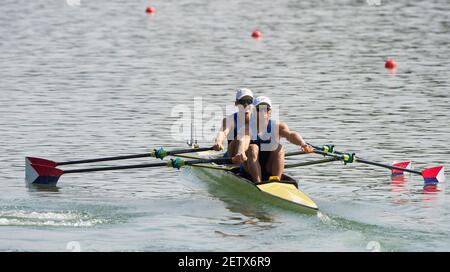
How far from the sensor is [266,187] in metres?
18.7

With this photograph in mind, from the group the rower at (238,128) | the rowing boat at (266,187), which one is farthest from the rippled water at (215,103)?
the rower at (238,128)

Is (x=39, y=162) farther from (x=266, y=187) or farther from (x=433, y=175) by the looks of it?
(x=433, y=175)

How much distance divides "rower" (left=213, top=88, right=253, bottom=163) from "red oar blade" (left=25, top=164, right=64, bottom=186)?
12.3 feet

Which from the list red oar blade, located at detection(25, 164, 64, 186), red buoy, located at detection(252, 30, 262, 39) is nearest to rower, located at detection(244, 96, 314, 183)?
red oar blade, located at detection(25, 164, 64, 186)

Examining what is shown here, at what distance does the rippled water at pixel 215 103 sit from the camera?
17266 millimetres

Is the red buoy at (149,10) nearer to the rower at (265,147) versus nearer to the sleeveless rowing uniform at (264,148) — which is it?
the rower at (265,147)

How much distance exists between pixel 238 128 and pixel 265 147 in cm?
72

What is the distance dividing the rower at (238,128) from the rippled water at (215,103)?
3.37 ft

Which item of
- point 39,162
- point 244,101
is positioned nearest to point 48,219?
point 39,162

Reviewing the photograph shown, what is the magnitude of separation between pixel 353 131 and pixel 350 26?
26987mm

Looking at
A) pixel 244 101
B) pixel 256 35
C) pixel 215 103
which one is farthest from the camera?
pixel 256 35

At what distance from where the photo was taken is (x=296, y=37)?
161 feet

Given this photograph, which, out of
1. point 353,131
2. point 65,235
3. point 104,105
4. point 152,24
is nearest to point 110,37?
point 152,24

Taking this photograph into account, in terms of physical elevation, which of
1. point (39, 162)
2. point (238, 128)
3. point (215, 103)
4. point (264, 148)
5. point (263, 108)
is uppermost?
point (263, 108)
